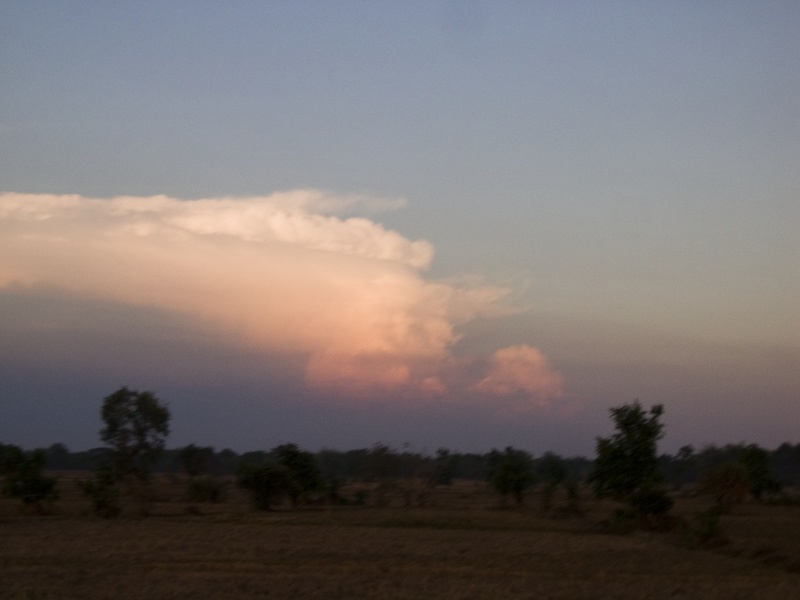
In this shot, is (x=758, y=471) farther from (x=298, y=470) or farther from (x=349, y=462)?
(x=349, y=462)

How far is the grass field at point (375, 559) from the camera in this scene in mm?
19781

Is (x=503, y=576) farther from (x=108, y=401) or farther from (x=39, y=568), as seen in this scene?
(x=108, y=401)

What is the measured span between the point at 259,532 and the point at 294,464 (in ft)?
52.9

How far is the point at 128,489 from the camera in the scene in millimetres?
44219

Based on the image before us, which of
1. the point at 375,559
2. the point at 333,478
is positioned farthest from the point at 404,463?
the point at 375,559

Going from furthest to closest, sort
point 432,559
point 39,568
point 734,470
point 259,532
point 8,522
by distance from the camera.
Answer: point 734,470 → point 8,522 → point 259,532 → point 432,559 → point 39,568

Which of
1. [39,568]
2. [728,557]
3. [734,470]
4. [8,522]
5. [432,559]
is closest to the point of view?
[39,568]

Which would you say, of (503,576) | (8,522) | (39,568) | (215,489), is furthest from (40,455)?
(503,576)

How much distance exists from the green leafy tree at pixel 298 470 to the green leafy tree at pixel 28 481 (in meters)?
12.2

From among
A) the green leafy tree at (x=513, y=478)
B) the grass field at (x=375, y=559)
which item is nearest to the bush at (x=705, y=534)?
the grass field at (x=375, y=559)

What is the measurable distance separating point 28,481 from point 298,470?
46.4ft

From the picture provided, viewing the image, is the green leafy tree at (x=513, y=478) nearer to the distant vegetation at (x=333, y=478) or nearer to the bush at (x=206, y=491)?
the distant vegetation at (x=333, y=478)

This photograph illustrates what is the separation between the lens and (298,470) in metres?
48.2

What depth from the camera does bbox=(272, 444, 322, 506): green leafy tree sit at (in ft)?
157
